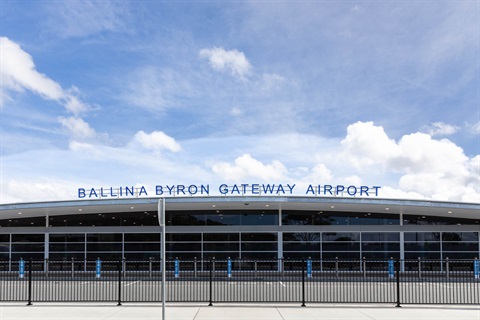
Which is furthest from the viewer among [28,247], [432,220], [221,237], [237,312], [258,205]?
[28,247]

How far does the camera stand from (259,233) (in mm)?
32375

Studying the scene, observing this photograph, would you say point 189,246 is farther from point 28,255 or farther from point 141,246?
point 28,255

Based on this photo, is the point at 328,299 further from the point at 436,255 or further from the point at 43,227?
the point at 43,227

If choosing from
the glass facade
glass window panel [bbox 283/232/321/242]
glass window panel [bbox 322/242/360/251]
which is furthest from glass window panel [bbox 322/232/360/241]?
glass window panel [bbox 283/232/321/242]

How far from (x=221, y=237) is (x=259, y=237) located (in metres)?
2.47

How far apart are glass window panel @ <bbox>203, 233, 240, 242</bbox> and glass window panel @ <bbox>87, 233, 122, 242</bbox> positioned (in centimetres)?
A: 579

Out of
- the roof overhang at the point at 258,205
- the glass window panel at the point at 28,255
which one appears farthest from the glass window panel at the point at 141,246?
the glass window panel at the point at 28,255

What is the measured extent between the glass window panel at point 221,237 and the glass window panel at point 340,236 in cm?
569

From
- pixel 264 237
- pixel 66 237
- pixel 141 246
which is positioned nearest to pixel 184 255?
pixel 141 246

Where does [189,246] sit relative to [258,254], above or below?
above

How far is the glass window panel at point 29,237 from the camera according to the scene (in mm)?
33688

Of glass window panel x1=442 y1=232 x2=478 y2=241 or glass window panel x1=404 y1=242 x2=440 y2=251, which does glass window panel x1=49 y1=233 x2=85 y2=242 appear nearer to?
glass window panel x1=404 y1=242 x2=440 y2=251

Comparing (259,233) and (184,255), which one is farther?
(184,255)

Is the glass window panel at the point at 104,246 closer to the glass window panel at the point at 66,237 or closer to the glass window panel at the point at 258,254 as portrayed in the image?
the glass window panel at the point at 66,237
